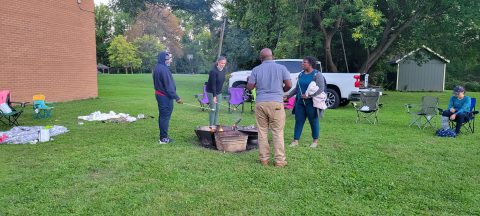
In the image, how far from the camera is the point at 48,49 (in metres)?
11.5

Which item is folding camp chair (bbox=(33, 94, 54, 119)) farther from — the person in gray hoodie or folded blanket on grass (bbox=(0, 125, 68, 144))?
the person in gray hoodie

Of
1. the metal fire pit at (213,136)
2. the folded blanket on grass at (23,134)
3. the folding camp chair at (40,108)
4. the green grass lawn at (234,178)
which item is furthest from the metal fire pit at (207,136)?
the folding camp chair at (40,108)

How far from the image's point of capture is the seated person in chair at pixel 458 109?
22.9ft

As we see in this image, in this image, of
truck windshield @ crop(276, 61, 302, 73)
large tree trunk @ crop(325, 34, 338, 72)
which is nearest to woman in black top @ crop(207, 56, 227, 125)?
truck windshield @ crop(276, 61, 302, 73)

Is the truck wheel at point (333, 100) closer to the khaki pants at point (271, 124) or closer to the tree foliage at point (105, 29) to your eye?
the khaki pants at point (271, 124)

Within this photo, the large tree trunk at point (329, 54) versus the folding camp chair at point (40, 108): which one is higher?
the large tree trunk at point (329, 54)

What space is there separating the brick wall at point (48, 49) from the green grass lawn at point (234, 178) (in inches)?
209

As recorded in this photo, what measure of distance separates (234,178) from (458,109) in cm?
518

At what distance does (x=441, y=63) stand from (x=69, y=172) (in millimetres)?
26951

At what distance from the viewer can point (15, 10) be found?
10266 millimetres

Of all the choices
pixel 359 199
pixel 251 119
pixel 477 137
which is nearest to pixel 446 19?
pixel 477 137

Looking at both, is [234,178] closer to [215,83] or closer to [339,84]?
[215,83]

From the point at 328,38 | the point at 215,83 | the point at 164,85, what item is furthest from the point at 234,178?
the point at 328,38

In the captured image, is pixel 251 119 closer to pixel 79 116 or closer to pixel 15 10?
pixel 79 116
